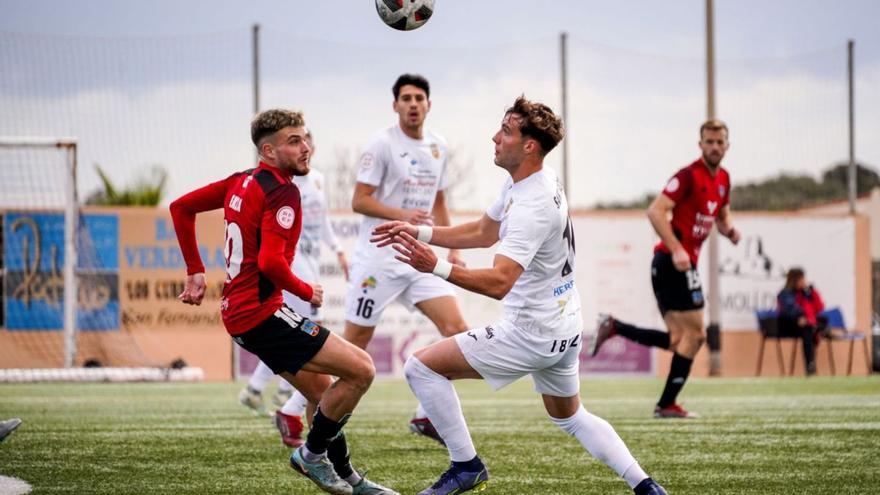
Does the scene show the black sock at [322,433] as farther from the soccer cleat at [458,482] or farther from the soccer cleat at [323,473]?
the soccer cleat at [458,482]

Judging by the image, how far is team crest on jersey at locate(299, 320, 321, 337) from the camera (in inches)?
239

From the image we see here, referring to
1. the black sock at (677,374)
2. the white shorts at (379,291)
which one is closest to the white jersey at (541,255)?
the white shorts at (379,291)

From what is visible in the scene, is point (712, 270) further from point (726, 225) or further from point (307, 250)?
point (307, 250)

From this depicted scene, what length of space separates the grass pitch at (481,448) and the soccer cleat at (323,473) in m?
0.33

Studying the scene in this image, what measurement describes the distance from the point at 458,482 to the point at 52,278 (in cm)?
1605

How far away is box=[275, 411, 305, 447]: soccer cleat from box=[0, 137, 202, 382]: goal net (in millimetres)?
11519

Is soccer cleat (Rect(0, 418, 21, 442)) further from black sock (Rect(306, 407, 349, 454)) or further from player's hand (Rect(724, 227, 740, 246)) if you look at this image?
player's hand (Rect(724, 227, 740, 246))

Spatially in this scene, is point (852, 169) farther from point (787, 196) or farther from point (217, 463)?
point (217, 463)

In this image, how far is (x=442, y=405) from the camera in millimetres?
6027

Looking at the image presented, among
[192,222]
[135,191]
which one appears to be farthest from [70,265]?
[192,222]

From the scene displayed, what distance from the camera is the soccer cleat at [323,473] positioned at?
6113mm

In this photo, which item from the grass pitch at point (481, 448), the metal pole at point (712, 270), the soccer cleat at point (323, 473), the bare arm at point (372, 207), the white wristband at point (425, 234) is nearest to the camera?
the soccer cleat at point (323, 473)

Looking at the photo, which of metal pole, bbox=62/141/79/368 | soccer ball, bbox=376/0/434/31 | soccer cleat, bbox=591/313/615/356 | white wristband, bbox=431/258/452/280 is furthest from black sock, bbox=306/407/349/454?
metal pole, bbox=62/141/79/368

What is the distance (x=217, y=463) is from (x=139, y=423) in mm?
2872
